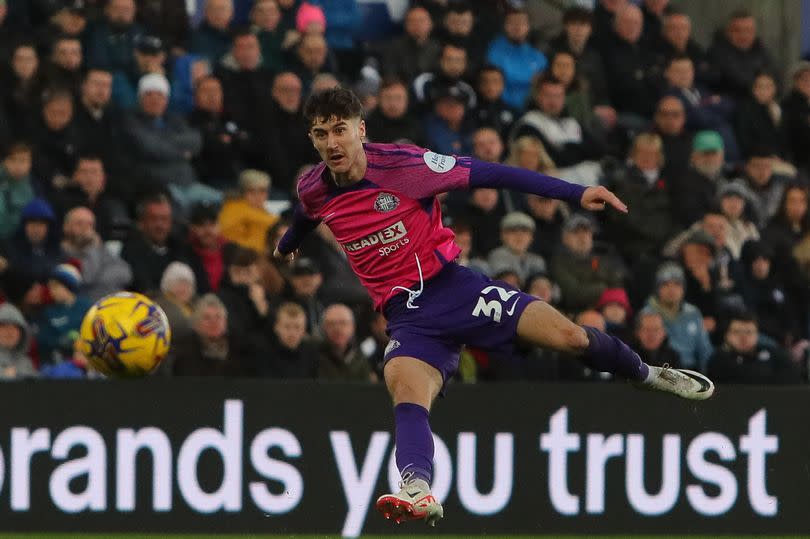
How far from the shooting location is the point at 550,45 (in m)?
16.3

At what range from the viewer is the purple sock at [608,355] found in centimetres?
904

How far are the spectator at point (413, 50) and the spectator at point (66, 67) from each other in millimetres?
2726

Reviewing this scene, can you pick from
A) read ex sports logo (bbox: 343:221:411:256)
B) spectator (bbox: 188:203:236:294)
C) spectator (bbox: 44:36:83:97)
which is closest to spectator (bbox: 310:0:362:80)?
spectator (bbox: 44:36:83:97)

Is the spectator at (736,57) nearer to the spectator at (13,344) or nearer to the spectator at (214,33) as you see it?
the spectator at (214,33)

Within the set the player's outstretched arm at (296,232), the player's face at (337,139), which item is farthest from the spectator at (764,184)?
the player's face at (337,139)

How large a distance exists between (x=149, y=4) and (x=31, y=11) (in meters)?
0.98

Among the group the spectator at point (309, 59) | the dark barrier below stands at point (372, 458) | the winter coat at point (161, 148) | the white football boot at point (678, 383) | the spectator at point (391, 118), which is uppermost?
the spectator at point (309, 59)

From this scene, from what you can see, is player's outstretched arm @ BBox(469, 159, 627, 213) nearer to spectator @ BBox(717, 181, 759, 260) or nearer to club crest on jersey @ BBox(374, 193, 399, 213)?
club crest on jersey @ BBox(374, 193, 399, 213)

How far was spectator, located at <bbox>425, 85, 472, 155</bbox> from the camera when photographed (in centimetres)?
1482

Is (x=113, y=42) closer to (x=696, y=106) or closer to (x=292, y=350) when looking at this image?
(x=292, y=350)

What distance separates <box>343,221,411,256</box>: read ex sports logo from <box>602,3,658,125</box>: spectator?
294 inches

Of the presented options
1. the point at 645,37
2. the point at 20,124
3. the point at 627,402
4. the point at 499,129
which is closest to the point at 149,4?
the point at 20,124

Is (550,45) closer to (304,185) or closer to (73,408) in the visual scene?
(73,408)

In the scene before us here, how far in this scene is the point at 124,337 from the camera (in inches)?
409
